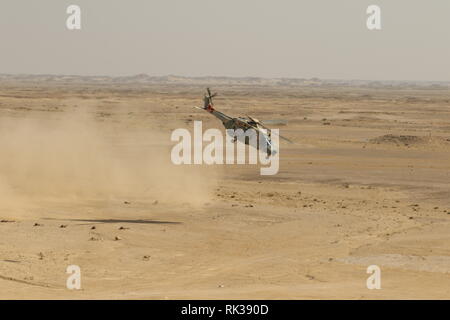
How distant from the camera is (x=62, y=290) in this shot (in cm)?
1822

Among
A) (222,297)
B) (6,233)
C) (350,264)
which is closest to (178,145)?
(6,233)

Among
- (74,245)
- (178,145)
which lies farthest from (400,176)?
(74,245)

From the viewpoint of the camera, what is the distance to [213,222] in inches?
1110

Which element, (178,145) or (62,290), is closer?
(62,290)

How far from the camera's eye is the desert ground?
1930 cm

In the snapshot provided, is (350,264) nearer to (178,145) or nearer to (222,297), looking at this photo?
(222,297)

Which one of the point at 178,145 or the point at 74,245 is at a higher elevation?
the point at 178,145

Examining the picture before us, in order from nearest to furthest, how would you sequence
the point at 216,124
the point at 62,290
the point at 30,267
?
the point at 62,290 → the point at 30,267 → the point at 216,124

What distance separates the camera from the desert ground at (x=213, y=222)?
63.3 feet

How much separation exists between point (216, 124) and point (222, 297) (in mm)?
57235
